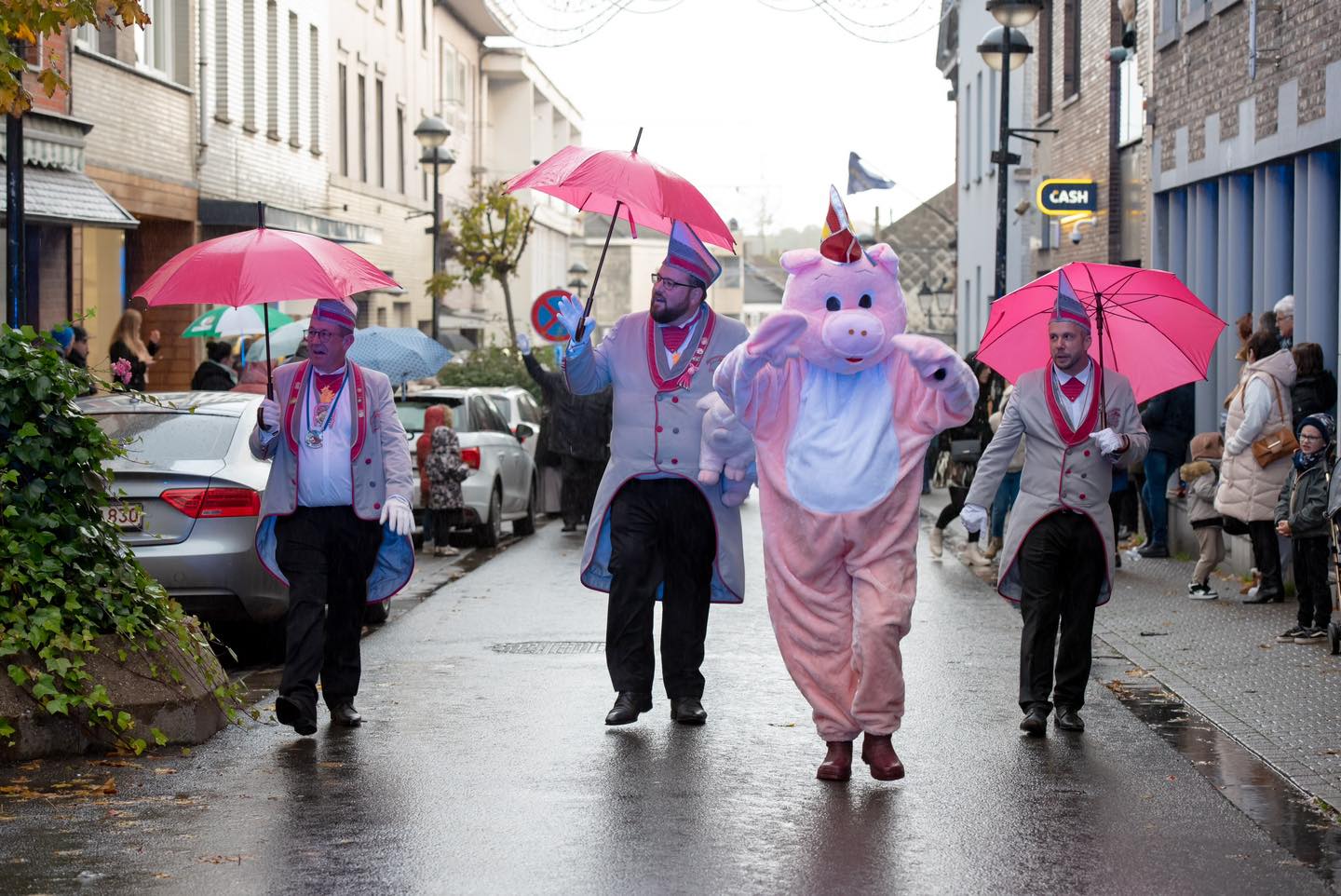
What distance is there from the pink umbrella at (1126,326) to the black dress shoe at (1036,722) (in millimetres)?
1486

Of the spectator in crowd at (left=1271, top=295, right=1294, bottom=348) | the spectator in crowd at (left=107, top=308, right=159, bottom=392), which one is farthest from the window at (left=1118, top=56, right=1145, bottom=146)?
the spectator in crowd at (left=107, top=308, right=159, bottom=392)

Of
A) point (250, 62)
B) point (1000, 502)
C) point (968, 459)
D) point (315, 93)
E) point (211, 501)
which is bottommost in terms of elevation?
point (1000, 502)

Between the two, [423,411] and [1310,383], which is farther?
[423,411]

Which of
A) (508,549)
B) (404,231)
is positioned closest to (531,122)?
(404,231)

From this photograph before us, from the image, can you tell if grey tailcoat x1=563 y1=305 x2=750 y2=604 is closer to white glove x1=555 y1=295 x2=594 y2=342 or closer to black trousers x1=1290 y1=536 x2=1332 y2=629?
white glove x1=555 y1=295 x2=594 y2=342

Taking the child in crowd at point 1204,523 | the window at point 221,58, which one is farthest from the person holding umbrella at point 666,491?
the window at point 221,58

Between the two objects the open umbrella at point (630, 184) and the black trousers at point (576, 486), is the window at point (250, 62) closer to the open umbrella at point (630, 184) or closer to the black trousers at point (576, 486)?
the black trousers at point (576, 486)

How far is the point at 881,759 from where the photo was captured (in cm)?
736

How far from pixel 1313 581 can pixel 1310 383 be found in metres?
2.24

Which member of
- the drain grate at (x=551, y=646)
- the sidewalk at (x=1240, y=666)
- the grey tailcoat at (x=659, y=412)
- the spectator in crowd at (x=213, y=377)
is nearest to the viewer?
the sidewalk at (x=1240, y=666)

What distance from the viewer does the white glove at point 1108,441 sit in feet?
27.7

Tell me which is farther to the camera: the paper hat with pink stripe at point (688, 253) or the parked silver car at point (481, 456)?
the parked silver car at point (481, 456)

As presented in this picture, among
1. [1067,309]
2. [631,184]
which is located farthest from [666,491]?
[1067,309]

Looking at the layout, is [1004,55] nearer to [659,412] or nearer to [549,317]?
[549,317]
